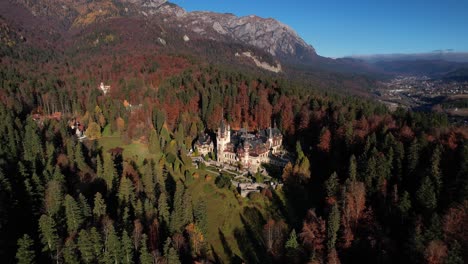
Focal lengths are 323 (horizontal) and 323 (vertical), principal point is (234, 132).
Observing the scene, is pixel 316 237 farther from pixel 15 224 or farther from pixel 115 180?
pixel 15 224

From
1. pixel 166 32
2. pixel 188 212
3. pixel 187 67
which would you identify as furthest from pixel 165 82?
pixel 166 32

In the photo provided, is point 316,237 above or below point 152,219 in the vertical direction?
below

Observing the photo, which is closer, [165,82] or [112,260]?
[112,260]

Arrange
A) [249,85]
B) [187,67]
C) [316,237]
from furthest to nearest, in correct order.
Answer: [187,67] < [249,85] < [316,237]

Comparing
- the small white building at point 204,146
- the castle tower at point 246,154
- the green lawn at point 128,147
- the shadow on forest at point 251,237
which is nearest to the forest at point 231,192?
→ the shadow on forest at point 251,237

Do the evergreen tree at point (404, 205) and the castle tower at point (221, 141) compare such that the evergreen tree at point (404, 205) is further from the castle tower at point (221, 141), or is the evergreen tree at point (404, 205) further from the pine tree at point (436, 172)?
the castle tower at point (221, 141)

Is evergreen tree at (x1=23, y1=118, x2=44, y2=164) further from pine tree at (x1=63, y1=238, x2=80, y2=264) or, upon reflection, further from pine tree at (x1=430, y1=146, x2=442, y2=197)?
pine tree at (x1=430, y1=146, x2=442, y2=197)

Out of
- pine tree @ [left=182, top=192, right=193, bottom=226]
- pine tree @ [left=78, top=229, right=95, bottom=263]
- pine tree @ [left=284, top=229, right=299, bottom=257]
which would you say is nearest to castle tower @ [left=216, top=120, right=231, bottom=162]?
pine tree @ [left=182, top=192, right=193, bottom=226]
